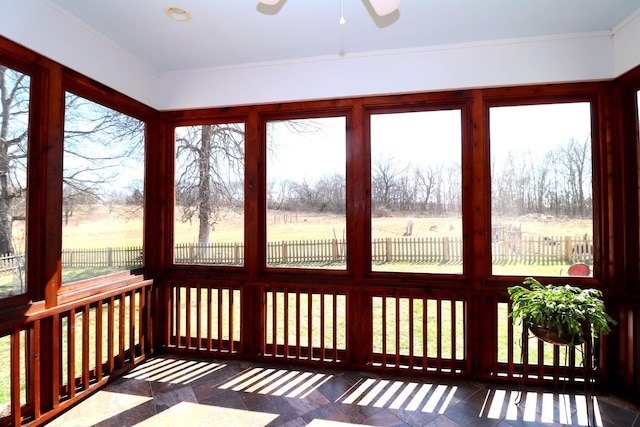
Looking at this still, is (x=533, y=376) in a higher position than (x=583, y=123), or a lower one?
lower

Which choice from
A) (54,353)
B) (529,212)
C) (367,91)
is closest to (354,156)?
(367,91)

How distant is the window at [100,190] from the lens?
8.11 feet

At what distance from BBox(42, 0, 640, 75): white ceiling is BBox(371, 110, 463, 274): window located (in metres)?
0.64

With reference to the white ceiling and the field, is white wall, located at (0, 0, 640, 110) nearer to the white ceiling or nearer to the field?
the white ceiling

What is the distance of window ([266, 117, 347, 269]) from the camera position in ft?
9.99

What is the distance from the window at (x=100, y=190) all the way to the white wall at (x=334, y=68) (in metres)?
0.32

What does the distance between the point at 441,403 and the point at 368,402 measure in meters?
0.52

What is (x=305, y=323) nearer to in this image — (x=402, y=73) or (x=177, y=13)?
(x=402, y=73)

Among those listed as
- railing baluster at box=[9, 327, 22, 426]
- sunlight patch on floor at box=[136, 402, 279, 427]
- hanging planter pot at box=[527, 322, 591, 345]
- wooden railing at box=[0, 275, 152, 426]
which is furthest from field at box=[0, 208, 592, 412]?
sunlight patch on floor at box=[136, 402, 279, 427]

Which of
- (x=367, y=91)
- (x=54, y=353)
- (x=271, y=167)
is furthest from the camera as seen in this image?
(x=271, y=167)

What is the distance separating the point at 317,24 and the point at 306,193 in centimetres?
137

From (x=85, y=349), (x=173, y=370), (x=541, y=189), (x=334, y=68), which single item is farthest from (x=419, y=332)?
(x=85, y=349)

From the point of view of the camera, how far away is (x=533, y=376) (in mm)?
2670

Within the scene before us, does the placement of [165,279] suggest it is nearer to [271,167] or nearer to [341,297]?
[271,167]
